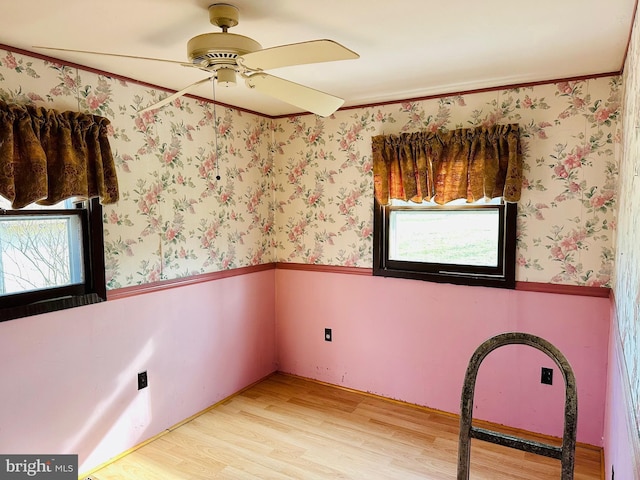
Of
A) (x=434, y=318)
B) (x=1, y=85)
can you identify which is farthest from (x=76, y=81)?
(x=434, y=318)

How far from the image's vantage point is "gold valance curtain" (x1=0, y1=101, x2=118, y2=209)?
6.75ft

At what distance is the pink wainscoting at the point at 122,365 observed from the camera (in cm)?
222

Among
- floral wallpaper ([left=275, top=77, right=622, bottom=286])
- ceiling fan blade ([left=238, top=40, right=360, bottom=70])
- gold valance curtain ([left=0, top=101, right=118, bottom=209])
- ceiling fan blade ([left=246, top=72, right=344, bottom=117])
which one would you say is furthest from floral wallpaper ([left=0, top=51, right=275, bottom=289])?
ceiling fan blade ([left=238, top=40, right=360, bottom=70])

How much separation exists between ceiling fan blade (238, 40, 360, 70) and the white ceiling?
11.2 inches

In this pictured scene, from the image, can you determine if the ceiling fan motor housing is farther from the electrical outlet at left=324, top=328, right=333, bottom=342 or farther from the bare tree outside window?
the electrical outlet at left=324, top=328, right=333, bottom=342

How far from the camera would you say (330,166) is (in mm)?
3559

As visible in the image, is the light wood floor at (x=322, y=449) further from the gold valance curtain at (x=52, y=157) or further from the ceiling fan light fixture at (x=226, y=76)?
the ceiling fan light fixture at (x=226, y=76)

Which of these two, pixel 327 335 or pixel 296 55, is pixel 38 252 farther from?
pixel 327 335

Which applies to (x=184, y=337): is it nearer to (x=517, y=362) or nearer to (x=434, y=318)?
(x=434, y=318)

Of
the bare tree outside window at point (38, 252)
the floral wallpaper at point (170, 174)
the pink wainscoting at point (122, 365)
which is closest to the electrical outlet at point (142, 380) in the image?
the pink wainscoting at point (122, 365)

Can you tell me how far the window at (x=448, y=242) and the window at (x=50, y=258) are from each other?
6.34 ft

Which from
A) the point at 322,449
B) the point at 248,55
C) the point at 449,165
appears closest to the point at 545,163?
the point at 449,165

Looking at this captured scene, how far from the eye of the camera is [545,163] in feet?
9.05

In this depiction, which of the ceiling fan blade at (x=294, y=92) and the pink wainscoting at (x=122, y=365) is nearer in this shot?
the ceiling fan blade at (x=294, y=92)
